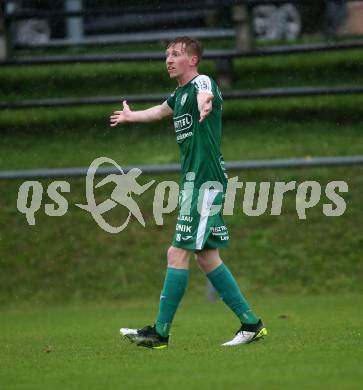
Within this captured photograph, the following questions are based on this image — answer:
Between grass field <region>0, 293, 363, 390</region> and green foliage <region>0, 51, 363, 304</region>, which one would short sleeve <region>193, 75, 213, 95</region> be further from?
green foliage <region>0, 51, 363, 304</region>

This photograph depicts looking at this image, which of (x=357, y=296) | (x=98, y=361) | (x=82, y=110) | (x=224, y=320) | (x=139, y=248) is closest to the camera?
(x=98, y=361)

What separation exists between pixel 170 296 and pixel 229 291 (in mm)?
Answer: 374

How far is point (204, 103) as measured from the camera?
6.63 meters

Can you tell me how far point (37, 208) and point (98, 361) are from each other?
5866 mm

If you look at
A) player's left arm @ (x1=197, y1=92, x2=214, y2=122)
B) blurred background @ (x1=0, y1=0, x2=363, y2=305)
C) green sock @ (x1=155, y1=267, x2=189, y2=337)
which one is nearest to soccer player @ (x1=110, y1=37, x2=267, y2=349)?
green sock @ (x1=155, y1=267, x2=189, y2=337)

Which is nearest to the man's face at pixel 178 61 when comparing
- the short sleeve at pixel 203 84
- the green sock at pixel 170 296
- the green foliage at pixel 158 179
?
the short sleeve at pixel 203 84

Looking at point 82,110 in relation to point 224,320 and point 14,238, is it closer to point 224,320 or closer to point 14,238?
point 14,238

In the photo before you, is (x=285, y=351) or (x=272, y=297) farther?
(x=272, y=297)

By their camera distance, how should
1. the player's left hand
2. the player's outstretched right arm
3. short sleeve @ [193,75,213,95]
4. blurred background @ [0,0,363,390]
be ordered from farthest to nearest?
the player's outstretched right arm → short sleeve @ [193,75,213,95] → the player's left hand → blurred background @ [0,0,363,390]

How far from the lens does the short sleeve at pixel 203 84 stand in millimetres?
6810

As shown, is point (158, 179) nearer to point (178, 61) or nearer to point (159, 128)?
point (159, 128)

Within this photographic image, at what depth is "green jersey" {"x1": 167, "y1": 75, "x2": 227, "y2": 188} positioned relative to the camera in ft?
22.7

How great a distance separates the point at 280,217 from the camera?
38.9 feet

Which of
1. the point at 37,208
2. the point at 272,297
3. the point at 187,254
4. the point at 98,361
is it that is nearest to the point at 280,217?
the point at 272,297
